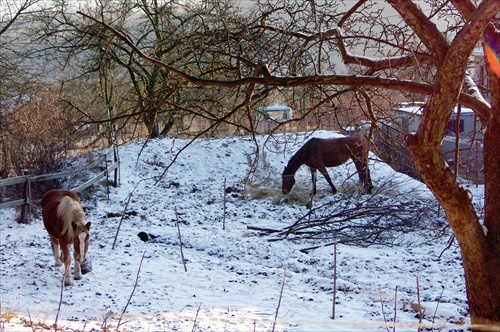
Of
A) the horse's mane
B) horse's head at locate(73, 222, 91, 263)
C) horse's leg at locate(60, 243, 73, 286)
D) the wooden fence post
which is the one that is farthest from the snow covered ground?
the horse's mane

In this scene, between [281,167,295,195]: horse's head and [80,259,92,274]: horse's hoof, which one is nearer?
[80,259,92,274]: horse's hoof

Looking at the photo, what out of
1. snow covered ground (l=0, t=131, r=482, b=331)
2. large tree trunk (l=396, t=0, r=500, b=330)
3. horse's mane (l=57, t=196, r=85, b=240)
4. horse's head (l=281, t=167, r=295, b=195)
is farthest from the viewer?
horse's head (l=281, t=167, r=295, b=195)

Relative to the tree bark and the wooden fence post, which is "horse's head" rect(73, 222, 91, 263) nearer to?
the wooden fence post

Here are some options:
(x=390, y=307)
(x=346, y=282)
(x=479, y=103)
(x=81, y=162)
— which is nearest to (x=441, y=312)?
(x=390, y=307)

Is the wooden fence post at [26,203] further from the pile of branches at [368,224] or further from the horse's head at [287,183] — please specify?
the horse's head at [287,183]

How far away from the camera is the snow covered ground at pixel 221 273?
261 inches

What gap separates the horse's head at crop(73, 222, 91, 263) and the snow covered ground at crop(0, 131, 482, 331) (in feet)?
1.42

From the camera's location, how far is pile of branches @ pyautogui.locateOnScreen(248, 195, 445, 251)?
1124 centimetres

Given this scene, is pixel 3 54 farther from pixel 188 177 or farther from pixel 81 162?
pixel 188 177

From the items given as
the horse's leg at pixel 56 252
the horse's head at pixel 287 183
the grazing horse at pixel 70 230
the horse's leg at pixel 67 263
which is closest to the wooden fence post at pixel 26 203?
the horse's leg at pixel 56 252

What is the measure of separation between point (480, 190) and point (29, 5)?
47.0 ft

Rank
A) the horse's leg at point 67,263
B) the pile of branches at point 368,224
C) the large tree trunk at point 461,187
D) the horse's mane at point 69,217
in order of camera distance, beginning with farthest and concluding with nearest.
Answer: the pile of branches at point 368,224, the horse's mane at point 69,217, the horse's leg at point 67,263, the large tree trunk at point 461,187

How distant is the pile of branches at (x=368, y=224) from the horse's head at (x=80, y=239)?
429 centimetres

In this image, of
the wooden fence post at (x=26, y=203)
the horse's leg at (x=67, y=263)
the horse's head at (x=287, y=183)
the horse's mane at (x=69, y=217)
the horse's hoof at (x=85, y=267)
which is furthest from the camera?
the horse's head at (x=287, y=183)
